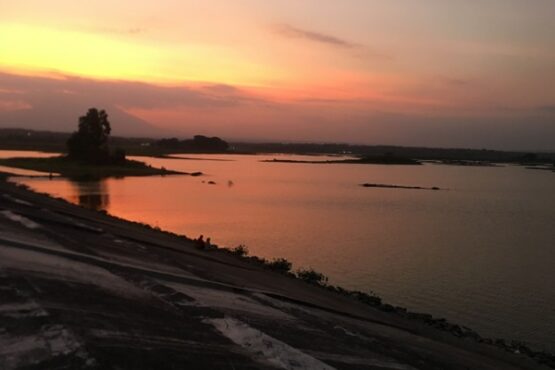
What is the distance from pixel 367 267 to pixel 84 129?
76310mm

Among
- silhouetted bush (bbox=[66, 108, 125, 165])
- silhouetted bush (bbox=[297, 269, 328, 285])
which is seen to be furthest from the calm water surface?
silhouetted bush (bbox=[66, 108, 125, 165])

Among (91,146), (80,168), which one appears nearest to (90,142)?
(91,146)

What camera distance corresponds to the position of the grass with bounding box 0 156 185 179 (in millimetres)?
74000

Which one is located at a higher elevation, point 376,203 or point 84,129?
point 84,129

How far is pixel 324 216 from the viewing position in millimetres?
39656

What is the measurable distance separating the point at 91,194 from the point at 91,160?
130 ft

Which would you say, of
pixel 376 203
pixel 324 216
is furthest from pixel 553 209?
pixel 324 216

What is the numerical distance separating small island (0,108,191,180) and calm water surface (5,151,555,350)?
1582 centimetres

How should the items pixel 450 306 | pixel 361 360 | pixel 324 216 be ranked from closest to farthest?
1. pixel 361 360
2. pixel 450 306
3. pixel 324 216

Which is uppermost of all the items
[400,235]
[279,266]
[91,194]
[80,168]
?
[279,266]

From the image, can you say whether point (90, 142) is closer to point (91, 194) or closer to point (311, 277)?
point (91, 194)

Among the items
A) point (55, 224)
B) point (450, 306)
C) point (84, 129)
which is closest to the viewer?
point (55, 224)

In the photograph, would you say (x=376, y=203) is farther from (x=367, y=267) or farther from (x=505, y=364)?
(x=505, y=364)

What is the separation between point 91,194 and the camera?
161ft
